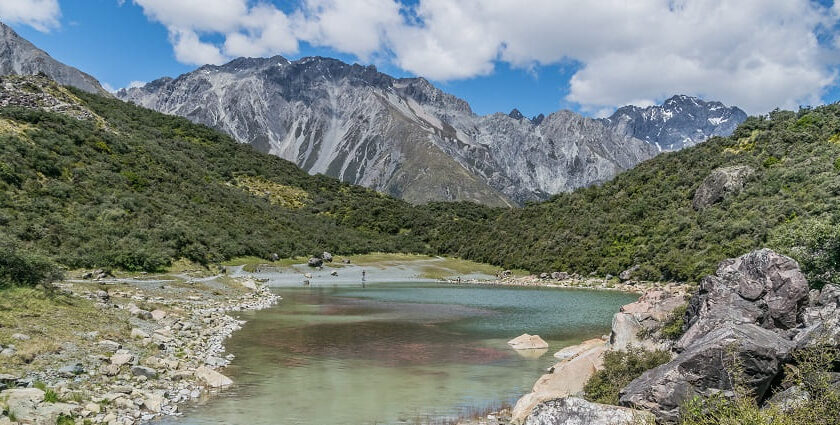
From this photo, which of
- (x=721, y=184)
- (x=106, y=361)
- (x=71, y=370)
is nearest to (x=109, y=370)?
(x=71, y=370)

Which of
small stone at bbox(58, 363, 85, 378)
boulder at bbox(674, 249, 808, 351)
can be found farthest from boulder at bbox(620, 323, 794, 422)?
small stone at bbox(58, 363, 85, 378)

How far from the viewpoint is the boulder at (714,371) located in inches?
476

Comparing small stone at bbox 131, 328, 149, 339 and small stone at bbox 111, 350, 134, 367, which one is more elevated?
small stone at bbox 131, 328, 149, 339

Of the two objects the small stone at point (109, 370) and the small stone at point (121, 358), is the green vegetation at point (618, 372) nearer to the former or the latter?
the small stone at point (109, 370)

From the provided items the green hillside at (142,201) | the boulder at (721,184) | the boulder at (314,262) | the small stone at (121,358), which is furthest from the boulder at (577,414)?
the boulder at (314,262)

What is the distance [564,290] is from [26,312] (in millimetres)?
68512

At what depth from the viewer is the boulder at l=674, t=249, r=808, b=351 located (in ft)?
55.1

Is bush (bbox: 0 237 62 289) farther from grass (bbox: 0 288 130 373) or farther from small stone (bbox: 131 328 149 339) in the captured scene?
small stone (bbox: 131 328 149 339)

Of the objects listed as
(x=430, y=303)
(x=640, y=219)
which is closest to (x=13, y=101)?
(x=430, y=303)

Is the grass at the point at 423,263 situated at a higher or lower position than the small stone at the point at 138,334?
higher

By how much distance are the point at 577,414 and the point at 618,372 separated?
6.46 meters

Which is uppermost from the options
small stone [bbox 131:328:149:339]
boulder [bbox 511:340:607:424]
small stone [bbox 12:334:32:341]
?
small stone [bbox 12:334:32:341]

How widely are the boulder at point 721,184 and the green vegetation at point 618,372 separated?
72841mm

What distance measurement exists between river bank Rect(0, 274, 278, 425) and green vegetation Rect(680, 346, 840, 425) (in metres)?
15.7
